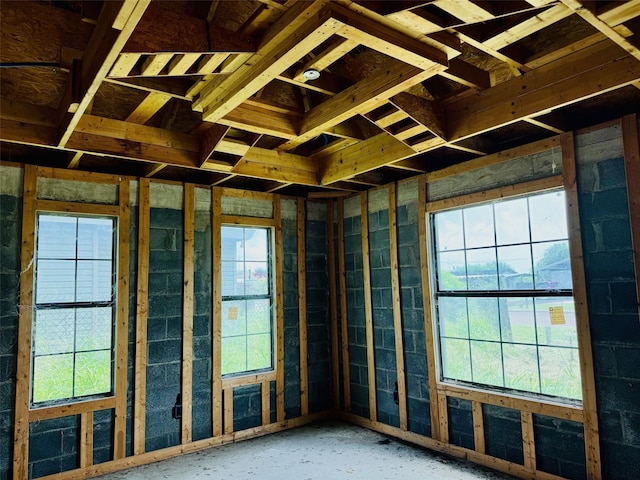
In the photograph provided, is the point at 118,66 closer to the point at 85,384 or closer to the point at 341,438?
the point at 85,384

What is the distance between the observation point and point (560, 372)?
3.47 metres

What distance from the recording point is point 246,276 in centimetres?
495

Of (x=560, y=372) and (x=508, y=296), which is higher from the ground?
(x=508, y=296)

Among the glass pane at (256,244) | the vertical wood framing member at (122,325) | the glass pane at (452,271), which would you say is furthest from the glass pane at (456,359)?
the vertical wood framing member at (122,325)

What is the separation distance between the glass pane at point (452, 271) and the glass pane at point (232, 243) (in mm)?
2145

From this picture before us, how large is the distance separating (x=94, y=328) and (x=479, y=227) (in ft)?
11.8

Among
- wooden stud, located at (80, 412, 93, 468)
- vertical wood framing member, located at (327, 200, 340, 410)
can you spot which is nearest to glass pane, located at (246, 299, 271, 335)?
vertical wood framing member, located at (327, 200, 340, 410)

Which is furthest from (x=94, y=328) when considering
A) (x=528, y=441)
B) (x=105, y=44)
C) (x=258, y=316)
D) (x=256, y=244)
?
(x=528, y=441)

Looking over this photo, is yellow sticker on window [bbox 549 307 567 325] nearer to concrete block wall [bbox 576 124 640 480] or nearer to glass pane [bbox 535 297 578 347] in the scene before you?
glass pane [bbox 535 297 578 347]

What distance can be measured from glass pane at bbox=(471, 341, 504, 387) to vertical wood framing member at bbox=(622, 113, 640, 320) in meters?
1.22

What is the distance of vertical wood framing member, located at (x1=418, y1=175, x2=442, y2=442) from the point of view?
167 inches

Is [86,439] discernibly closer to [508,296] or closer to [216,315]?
[216,315]

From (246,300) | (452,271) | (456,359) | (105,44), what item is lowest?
(456,359)

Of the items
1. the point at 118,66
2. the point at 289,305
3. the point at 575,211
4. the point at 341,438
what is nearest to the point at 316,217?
the point at 289,305
